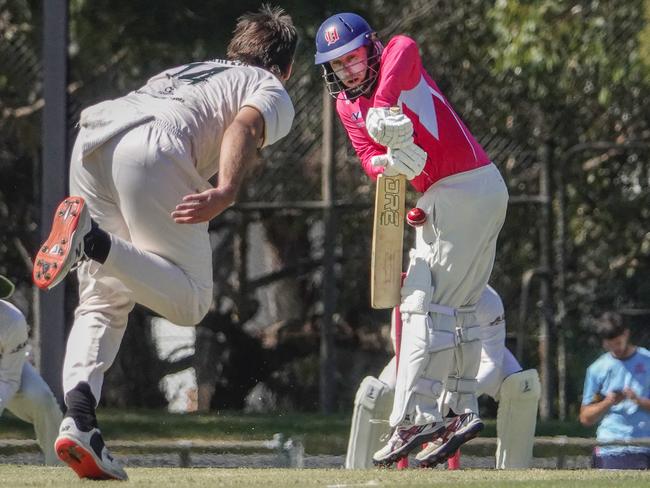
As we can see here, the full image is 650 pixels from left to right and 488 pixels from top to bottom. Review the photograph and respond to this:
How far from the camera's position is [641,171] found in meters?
11.0

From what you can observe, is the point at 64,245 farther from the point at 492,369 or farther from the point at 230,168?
the point at 492,369

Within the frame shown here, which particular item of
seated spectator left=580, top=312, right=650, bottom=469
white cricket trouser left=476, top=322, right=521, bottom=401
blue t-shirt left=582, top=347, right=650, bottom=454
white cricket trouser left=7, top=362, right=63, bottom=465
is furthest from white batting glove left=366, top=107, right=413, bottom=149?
blue t-shirt left=582, top=347, right=650, bottom=454

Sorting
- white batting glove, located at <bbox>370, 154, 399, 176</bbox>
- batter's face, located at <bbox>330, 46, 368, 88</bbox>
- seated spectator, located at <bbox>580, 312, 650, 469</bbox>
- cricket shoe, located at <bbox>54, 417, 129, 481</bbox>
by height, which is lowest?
seated spectator, located at <bbox>580, 312, 650, 469</bbox>

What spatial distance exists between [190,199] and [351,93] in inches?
53.0

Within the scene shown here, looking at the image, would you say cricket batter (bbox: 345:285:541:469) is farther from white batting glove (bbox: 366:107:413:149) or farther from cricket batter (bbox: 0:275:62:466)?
cricket batter (bbox: 0:275:62:466)

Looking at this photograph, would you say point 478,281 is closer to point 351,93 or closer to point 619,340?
point 351,93

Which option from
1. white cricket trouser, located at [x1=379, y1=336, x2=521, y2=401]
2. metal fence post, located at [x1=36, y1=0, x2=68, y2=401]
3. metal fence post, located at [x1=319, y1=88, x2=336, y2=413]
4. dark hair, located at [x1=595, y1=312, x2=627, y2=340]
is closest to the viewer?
white cricket trouser, located at [x1=379, y1=336, x2=521, y2=401]

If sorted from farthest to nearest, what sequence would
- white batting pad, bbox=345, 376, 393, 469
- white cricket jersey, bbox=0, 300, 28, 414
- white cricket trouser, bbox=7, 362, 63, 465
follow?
white cricket trouser, bbox=7, 362, 63, 465 < white cricket jersey, bbox=0, 300, 28, 414 < white batting pad, bbox=345, 376, 393, 469

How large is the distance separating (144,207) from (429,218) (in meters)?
1.34

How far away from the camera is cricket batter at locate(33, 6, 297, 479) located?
5.13m

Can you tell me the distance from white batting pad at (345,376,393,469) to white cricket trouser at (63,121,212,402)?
4.73 ft

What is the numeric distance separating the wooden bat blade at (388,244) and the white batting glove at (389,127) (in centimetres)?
26

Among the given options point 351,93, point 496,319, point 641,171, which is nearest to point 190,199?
point 351,93

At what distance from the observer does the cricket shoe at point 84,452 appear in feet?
16.6
